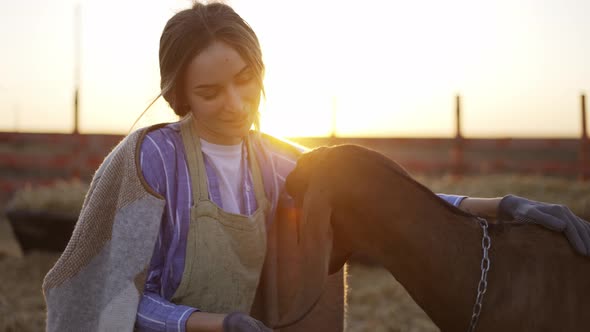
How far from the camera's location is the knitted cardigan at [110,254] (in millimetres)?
1982

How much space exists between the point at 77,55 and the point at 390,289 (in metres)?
9.57

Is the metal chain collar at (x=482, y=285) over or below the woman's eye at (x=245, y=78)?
below

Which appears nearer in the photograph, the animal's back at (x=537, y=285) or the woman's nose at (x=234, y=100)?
the animal's back at (x=537, y=285)

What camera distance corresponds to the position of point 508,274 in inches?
75.8

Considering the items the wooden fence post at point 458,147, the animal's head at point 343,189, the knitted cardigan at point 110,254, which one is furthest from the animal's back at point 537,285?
the wooden fence post at point 458,147

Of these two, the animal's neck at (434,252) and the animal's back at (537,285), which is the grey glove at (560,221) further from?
the animal's neck at (434,252)

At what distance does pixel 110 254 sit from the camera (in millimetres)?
2027

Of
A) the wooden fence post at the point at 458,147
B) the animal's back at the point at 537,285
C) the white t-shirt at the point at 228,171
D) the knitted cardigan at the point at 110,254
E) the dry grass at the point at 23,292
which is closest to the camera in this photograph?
the animal's back at the point at 537,285

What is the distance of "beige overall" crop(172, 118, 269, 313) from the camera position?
6.85 ft

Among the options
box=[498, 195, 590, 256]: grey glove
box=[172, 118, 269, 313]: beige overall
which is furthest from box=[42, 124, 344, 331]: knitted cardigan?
box=[498, 195, 590, 256]: grey glove

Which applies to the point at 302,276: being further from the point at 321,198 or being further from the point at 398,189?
the point at 398,189

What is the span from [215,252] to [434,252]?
0.70 meters

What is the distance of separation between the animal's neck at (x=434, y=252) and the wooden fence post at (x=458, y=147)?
597 cm

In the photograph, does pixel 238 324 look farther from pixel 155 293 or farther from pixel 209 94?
pixel 209 94
